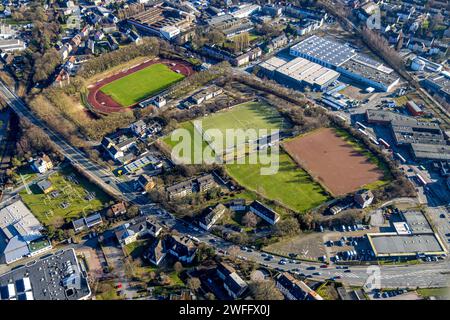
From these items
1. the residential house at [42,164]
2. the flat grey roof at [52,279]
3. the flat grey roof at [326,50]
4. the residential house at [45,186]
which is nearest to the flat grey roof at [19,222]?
the residential house at [45,186]

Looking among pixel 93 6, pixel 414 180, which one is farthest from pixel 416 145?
pixel 93 6

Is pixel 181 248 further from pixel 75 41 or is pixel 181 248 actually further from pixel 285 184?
pixel 75 41

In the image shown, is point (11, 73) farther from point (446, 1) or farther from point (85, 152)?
point (446, 1)

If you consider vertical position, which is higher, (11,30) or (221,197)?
(11,30)

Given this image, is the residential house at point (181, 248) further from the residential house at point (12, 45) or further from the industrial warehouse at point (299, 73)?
the residential house at point (12, 45)

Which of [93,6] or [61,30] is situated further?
[93,6]

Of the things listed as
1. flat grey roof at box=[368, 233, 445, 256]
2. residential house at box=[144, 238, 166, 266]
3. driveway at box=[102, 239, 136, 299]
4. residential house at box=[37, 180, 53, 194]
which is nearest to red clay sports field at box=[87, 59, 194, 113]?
residential house at box=[37, 180, 53, 194]

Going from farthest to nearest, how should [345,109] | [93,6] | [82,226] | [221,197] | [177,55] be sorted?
1. [93,6]
2. [177,55]
3. [345,109]
4. [221,197]
5. [82,226]
